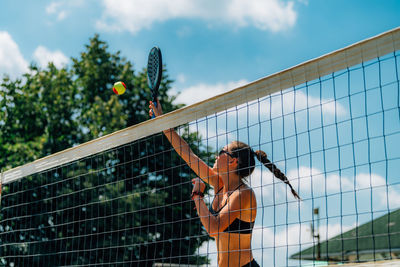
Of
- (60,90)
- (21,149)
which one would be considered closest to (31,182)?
(21,149)

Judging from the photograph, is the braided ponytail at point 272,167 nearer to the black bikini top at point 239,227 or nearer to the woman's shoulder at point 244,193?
the woman's shoulder at point 244,193

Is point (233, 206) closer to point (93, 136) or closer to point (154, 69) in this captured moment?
point (154, 69)

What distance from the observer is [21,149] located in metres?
17.6

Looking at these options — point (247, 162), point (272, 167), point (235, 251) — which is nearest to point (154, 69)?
point (247, 162)

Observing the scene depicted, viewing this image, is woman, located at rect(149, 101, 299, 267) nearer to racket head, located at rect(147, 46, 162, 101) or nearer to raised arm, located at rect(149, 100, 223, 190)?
raised arm, located at rect(149, 100, 223, 190)

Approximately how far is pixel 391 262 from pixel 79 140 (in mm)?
16742

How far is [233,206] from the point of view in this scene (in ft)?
12.5

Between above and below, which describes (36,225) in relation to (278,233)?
above

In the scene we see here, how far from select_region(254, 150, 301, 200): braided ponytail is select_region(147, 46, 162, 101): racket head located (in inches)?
56.9

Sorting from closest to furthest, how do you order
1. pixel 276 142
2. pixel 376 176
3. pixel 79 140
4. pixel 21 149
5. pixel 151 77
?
pixel 376 176, pixel 276 142, pixel 151 77, pixel 21 149, pixel 79 140

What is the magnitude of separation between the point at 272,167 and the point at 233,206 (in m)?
0.60

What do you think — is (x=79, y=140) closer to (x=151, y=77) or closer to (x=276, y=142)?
(x=151, y=77)

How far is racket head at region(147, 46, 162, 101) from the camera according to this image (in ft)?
17.2

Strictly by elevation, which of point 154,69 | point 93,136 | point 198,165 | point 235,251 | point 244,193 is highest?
point 93,136
